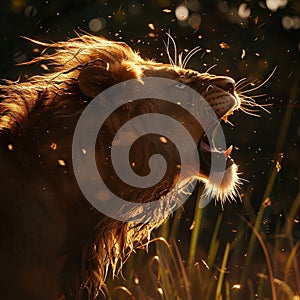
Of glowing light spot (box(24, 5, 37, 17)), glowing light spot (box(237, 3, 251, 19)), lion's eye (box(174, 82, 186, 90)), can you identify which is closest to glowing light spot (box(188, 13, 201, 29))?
glowing light spot (box(237, 3, 251, 19))

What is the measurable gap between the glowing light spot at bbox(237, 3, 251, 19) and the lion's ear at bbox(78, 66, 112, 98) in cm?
419

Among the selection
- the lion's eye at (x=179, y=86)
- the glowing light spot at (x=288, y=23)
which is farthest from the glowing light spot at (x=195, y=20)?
the lion's eye at (x=179, y=86)

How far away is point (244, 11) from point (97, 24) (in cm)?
131

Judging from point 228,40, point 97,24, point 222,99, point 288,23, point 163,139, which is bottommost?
point 228,40

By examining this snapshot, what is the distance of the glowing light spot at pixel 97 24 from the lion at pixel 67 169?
3.46 meters

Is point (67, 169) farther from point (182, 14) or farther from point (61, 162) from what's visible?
point (182, 14)

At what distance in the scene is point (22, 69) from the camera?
7.03m

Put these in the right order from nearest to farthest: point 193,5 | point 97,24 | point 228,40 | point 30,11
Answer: point 97,24 < point 30,11 < point 193,5 < point 228,40

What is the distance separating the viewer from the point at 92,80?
3422 millimetres

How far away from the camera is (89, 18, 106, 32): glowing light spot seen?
23.4ft

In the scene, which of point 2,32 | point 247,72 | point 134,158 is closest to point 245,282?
point 247,72

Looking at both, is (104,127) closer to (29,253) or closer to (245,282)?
(29,253)

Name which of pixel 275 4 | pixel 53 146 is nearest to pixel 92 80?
pixel 53 146

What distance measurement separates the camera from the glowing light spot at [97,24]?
7.14m
